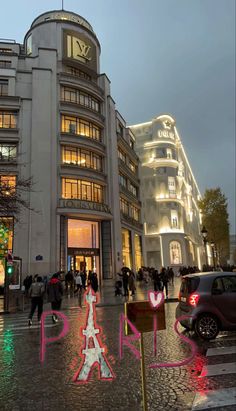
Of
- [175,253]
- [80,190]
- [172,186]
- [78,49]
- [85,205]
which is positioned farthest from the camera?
[172,186]

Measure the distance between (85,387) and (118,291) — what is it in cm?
1761

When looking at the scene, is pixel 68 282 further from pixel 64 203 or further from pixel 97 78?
pixel 97 78

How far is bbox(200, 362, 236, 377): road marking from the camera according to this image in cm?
571

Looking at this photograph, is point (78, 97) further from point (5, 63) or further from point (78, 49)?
point (5, 63)

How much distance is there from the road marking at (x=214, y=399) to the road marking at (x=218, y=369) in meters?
0.74

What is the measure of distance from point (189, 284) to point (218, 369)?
3.22 m

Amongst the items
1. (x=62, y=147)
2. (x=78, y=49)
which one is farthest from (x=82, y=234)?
(x=78, y=49)

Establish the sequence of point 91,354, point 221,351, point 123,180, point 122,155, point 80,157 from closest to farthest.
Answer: point 91,354 → point 221,351 → point 80,157 → point 123,180 → point 122,155

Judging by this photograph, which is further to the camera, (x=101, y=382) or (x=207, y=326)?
(x=207, y=326)

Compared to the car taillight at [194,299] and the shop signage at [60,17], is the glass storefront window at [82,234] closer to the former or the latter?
the shop signage at [60,17]

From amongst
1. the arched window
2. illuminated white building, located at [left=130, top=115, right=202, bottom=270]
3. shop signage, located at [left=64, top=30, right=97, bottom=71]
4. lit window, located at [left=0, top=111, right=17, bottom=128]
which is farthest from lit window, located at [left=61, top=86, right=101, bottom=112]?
the arched window

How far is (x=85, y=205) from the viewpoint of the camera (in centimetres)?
3328

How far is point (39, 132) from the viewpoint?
33.0m

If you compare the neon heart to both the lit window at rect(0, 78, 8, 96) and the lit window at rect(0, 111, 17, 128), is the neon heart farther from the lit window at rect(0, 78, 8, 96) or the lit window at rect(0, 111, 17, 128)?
the lit window at rect(0, 78, 8, 96)
